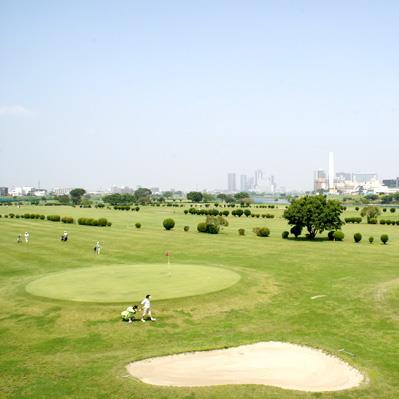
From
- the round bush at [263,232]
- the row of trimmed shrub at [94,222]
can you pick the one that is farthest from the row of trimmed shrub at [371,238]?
the row of trimmed shrub at [94,222]

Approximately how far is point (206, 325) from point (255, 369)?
761cm

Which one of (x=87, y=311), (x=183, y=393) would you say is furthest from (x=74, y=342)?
(x=183, y=393)

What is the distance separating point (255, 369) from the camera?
838 inches

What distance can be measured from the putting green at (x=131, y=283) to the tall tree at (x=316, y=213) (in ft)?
112

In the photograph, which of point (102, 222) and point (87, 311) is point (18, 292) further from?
point (102, 222)

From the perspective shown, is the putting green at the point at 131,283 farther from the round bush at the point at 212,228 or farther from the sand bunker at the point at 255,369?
the round bush at the point at 212,228

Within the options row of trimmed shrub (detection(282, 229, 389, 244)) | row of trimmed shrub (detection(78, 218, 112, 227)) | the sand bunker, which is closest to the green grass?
the sand bunker

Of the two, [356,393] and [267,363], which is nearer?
[356,393]

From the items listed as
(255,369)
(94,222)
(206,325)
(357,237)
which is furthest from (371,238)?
(255,369)

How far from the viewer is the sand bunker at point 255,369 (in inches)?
783

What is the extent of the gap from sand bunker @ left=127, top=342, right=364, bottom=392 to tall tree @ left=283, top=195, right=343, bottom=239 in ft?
172

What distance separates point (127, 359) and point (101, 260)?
3225 centimetres

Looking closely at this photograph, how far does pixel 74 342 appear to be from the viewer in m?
25.7

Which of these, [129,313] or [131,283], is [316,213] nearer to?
[131,283]
